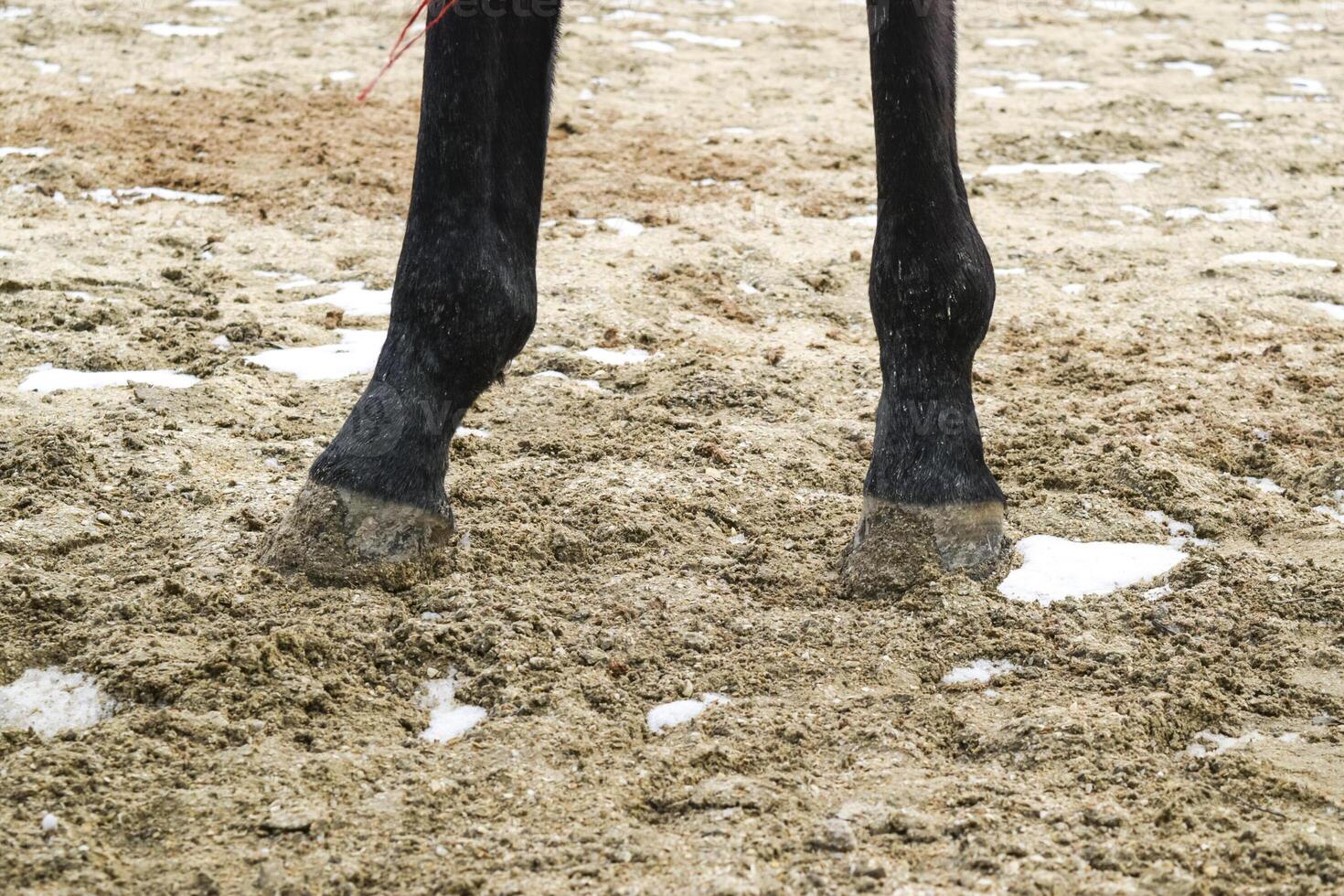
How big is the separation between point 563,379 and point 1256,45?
5.79m

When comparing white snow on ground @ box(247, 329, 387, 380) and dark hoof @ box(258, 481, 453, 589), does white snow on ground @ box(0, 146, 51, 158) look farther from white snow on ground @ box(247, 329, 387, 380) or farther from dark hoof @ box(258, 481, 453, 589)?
dark hoof @ box(258, 481, 453, 589)

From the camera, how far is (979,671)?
1812mm

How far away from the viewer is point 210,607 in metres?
1.87

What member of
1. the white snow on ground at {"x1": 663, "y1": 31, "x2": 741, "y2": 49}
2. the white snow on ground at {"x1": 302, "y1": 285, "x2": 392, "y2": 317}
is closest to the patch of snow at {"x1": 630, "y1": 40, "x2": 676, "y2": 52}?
the white snow on ground at {"x1": 663, "y1": 31, "x2": 741, "y2": 49}

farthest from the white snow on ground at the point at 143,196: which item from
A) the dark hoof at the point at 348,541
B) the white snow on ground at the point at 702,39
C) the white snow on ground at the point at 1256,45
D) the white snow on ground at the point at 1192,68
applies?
the white snow on ground at the point at 1256,45

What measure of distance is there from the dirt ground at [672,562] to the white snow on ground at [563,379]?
0.02 m

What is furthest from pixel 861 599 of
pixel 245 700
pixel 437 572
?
pixel 245 700

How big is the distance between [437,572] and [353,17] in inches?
221

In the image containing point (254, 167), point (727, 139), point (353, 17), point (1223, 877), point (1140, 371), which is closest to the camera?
point (1223, 877)

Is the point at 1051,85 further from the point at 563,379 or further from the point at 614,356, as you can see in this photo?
the point at 563,379

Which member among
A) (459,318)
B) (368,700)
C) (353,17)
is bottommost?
(368,700)

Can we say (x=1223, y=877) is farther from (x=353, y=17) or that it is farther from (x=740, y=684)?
(x=353, y=17)

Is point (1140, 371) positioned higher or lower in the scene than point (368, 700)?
higher

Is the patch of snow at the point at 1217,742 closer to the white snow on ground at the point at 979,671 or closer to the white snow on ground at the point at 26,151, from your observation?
the white snow on ground at the point at 979,671
